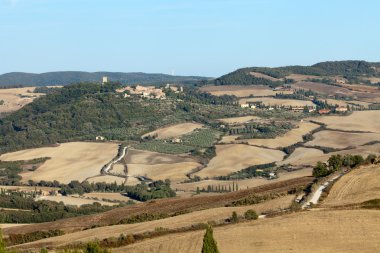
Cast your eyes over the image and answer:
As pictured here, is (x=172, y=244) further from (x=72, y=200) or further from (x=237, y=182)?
(x=237, y=182)

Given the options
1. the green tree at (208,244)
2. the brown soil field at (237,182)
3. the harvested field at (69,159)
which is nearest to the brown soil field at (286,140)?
the harvested field at (69,159)

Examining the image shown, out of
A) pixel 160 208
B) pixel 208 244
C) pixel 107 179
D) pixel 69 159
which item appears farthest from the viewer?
pixel 69 159

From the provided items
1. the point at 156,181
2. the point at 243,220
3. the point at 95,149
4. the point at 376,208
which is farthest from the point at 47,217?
the point at 95,149

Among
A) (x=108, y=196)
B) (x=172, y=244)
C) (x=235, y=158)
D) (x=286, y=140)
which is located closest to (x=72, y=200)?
(x=108, y=196)

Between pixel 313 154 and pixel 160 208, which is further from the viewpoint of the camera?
pixel 313 154

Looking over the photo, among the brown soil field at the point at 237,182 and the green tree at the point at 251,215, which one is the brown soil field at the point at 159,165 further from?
the green tree at the point at 251,215

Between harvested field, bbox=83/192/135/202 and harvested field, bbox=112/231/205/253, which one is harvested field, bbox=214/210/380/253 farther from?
harvested field, bbox=83/192/135/202

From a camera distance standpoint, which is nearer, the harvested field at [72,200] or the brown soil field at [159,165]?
the harvested field at [72,200]

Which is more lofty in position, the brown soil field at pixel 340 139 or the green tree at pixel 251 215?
the green tree at pixel 251 215
